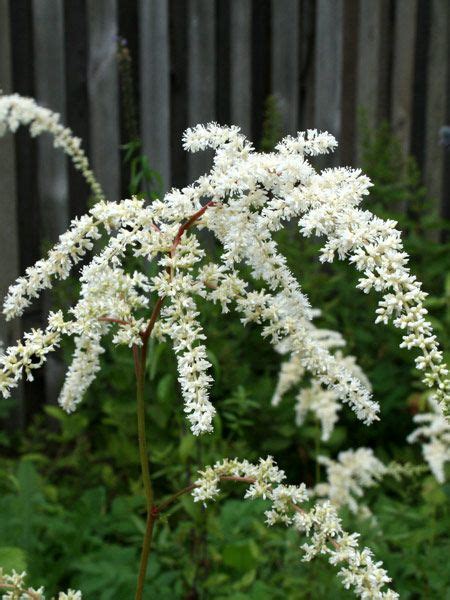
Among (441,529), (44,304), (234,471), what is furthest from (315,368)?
(44,304)

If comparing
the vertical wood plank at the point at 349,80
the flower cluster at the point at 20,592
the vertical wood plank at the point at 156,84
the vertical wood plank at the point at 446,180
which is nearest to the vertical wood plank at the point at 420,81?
the vertical wood plank at the point at 446,180

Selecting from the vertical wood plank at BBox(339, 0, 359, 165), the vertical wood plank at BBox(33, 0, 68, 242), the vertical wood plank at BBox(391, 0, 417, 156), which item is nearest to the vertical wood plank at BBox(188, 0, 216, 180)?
the vertical wood plank at BBox(33, 0, 68, 242)

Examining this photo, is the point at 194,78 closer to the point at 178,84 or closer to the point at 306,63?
the point at 178,84

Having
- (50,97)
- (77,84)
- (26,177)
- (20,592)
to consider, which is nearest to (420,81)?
(77,84)

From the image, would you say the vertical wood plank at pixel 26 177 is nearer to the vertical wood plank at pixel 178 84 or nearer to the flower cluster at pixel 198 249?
the vertical wood plank at pixel 178 84

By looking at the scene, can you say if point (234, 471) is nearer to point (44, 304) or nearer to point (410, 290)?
point (410, 290)

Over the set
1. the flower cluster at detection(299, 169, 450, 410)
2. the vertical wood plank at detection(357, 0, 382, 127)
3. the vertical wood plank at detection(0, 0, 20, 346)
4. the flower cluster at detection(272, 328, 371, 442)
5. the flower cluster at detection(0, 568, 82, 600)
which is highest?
the vertical wood plank at detection(357, 0, 382, 127)

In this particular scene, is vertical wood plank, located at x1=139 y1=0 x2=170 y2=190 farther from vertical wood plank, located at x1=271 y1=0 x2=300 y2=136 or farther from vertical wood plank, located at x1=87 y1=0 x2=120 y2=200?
vertical wood plank, located at x1=271 y1=0 x2=300 y2=136
